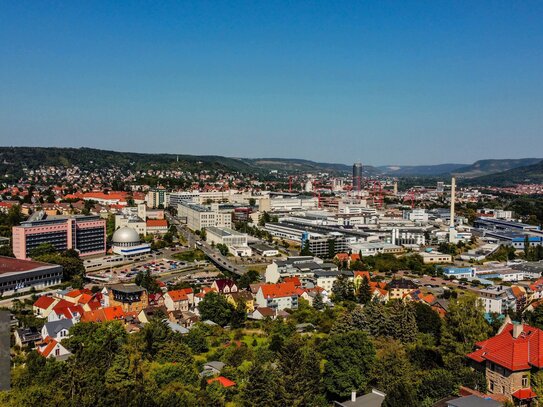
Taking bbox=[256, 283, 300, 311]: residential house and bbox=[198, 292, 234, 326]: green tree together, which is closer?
bbox=[198, 292, 234, 326]: green tree

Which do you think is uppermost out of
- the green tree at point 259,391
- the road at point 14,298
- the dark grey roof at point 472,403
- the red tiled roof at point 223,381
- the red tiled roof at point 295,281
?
the dark grey roof at point 472,403

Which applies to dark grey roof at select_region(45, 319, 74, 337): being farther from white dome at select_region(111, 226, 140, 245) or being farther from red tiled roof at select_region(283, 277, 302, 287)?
white dome at select_region(111, 226, 140, 245)

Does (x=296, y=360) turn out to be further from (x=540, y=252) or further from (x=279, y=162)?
(x=279, y=162)

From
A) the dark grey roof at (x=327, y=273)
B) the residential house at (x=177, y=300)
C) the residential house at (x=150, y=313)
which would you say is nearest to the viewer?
the residential house at (x=150, y=313)

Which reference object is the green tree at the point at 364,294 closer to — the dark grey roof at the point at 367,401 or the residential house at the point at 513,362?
the residential house at the point at 513,362

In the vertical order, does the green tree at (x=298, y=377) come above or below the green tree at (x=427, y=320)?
above

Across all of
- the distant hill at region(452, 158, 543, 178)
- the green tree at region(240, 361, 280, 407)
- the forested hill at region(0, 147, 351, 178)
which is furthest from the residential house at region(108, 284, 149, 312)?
the distant hill at region(452, 158, 543, 178)

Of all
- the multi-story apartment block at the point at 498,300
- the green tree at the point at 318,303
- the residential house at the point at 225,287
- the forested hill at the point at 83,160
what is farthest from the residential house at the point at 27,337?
the forested hill at the point at 83,160
